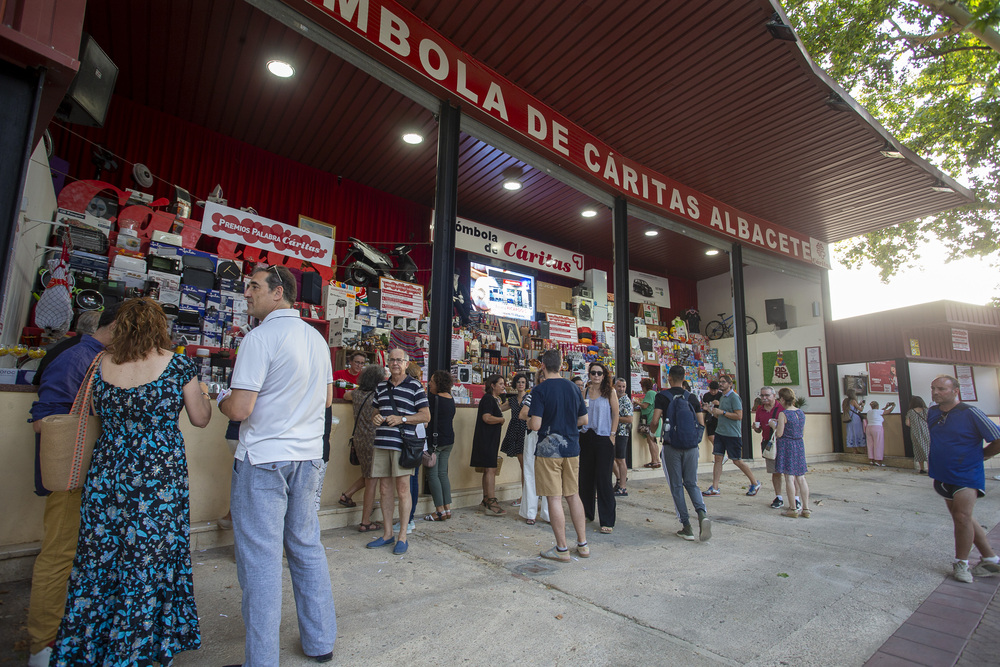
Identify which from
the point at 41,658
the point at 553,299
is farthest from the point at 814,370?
the point at 41,658

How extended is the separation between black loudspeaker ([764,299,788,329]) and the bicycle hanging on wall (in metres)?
0.56

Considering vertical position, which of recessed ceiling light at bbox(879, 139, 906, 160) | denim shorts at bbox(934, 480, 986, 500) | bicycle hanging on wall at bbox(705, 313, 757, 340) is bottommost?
denim shorts at bbox(934, 480, 986, 500)

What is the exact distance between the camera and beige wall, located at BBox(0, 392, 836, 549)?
3.31 metres

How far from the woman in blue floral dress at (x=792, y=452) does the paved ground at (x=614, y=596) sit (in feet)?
1.53

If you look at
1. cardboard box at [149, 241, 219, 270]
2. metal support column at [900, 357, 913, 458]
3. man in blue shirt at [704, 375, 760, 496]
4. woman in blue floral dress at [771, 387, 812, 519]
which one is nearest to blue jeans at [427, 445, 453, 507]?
woman in blue floral dress at [771, 387, 812, 519]

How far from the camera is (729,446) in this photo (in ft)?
24.3

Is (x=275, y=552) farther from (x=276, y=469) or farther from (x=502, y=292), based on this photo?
(x=502, y=292)

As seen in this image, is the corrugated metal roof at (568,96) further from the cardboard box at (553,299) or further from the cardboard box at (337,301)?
the cardboard box at (337,301)

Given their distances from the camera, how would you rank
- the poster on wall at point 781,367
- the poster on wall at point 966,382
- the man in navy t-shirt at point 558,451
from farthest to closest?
the poster on wall at point 781,367
the poster on wall at point 966,382
the man in navy t-shirt at point 558,451

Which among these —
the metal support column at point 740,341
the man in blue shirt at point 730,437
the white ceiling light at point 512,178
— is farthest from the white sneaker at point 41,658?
the metal support column at point 740,341

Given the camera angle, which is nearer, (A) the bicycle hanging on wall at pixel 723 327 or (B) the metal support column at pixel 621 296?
(B) the metal support column at pixel 621 296

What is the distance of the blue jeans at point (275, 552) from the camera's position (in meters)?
2.05

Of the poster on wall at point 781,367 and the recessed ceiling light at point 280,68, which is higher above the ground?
the recessed ceiling light at point 280,68

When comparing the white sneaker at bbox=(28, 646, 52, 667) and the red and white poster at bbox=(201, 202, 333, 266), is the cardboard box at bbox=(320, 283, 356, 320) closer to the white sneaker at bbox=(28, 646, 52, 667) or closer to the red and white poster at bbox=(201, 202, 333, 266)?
the red and white poster at bbox=(201, 202, 333, 266)
